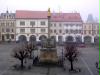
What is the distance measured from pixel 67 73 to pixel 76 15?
70.3 m

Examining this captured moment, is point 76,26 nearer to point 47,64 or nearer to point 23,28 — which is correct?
point 23,28

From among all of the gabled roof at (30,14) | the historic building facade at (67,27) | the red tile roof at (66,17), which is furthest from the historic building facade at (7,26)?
the red tile roof at (66,17)

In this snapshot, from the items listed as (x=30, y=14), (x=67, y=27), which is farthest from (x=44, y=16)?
(x=67, y=27)

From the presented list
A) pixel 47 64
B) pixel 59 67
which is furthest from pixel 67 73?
pixel 47 64

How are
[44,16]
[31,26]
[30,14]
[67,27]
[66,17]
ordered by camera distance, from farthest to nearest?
1. [66,17]
2. [30,14]
3. [67,27]
4. [31,26]
5. [44,16]

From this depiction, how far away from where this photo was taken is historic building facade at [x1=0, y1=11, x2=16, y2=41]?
92938mm

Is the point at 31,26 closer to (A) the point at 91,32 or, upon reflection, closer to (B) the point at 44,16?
(B) the point at 44,16

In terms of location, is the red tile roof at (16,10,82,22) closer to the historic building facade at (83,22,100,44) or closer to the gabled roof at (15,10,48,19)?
the gabled roof at (15,10,48,19)

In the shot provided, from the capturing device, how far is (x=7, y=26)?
94375mm

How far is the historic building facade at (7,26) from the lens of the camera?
9294cm

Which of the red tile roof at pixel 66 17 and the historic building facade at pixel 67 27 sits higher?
the red tile roof at pixel 66 17

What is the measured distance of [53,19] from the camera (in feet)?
313

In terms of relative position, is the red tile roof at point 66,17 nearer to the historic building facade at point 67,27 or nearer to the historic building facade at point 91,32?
the historic building facade at point 67,27

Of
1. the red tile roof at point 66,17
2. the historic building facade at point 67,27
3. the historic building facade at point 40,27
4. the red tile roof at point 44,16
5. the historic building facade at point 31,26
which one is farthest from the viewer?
the red tile roof at point 66,17
